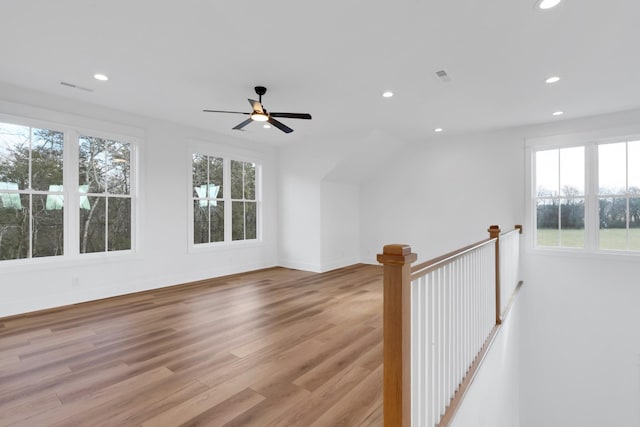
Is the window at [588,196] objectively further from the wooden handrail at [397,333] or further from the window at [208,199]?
the window at [208,199]

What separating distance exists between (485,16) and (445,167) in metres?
4.17

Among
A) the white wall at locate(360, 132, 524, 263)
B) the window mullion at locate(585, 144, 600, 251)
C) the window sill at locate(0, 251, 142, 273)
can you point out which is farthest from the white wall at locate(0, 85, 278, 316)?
the window mullion at locate(585, 144, 600, 251)

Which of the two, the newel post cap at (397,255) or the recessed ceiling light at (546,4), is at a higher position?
A: the recessed ceiling light at (546,4)

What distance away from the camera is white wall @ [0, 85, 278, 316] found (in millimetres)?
3885

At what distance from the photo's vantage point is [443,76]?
3502 millimetres

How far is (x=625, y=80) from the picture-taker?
3602 millimetres

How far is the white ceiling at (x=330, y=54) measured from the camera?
2.39 metres

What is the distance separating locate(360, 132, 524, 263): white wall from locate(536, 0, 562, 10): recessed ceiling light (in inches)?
148

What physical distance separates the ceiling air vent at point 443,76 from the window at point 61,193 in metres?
4.58

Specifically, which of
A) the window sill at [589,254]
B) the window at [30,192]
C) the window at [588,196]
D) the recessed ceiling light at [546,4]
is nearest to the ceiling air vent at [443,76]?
the recessed ceiling light at [546,4]

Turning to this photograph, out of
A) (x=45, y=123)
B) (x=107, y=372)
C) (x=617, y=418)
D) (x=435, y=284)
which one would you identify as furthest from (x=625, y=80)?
(x=45, y=123)

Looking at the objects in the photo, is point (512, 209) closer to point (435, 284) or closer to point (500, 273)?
point (500, 273)

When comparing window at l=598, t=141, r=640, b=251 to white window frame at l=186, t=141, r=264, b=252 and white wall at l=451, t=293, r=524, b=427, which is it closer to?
white wall at l=451, t=293, r=524, b=427

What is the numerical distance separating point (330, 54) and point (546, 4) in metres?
1.72
